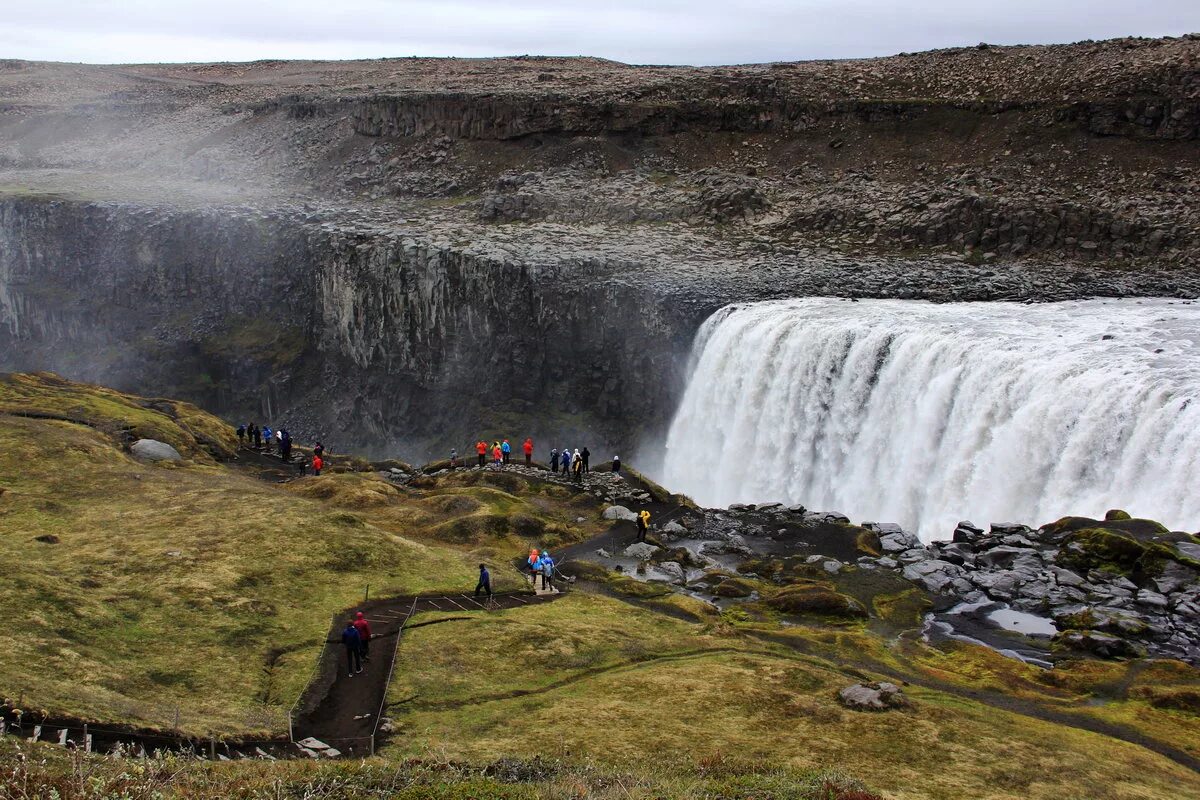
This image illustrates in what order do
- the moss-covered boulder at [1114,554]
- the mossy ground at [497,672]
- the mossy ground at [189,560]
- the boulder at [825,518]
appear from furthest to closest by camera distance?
the boulder at [825,518] → the moss-covered boulder at [1114,554] → the mossy ground at [189,560] → the mossy ground at [497,672]

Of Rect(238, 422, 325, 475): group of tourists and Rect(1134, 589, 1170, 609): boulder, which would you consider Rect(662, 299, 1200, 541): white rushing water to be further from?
Rect(238, 422, 325, 475): group of tourists

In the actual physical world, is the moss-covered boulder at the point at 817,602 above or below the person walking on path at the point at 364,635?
below

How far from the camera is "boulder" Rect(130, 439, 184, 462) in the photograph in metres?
58.8

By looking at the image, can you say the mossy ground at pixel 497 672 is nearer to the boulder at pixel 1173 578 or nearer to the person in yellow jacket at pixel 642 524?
the person in yellow jacket at pixel 642 524

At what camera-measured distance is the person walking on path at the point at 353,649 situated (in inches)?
1288

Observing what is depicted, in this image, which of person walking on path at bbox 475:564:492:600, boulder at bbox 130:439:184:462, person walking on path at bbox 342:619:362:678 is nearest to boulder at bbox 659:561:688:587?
person walking on path at bbox 475:564:492:600

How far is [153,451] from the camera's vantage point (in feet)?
195

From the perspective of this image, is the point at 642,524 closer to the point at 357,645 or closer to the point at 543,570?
the point at 543,570

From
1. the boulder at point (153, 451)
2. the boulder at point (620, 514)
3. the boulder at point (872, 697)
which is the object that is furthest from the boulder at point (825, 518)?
the boulder at point (153, 451)

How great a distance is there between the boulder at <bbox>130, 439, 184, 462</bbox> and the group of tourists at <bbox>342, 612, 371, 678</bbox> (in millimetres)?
29539

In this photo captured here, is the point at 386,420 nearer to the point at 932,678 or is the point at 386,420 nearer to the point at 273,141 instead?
the point at 273,141

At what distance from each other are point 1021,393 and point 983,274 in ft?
84.8

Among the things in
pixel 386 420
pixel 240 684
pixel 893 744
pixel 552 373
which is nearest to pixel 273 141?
pixel 386 420

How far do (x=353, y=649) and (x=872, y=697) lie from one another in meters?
15.6
